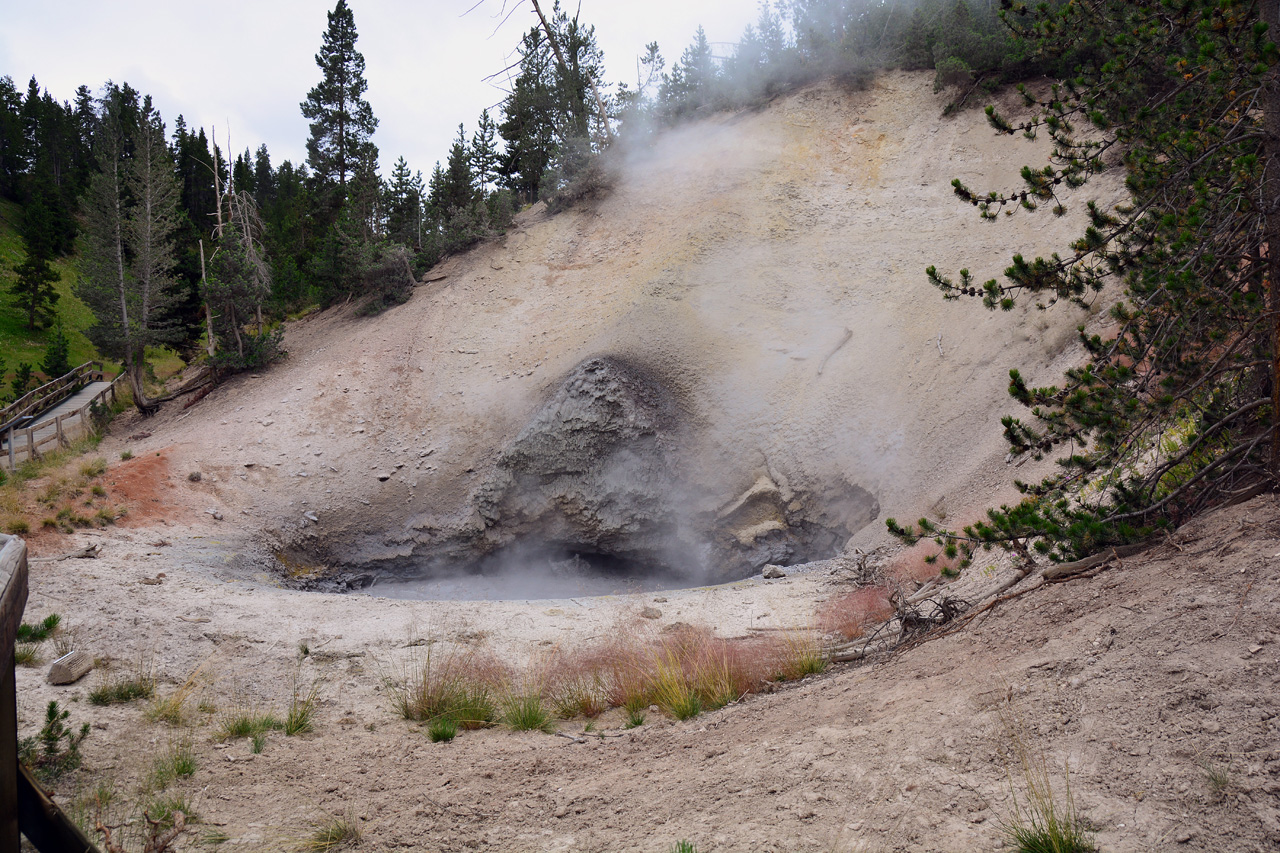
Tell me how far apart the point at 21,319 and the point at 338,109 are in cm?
1926

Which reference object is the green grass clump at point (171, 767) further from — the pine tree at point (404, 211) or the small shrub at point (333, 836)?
the pine tree at point (404, 211)

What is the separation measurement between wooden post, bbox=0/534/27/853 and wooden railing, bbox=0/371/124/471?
52.8 ft

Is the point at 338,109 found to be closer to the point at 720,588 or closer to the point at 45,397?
the point at 45,397

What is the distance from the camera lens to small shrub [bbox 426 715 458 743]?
5.34 meters

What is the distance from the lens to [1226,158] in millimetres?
4941

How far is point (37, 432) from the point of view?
57.4 ft

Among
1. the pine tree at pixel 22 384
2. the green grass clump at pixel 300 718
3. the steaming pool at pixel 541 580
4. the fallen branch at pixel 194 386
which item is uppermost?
the pine tree at pixel 22 384

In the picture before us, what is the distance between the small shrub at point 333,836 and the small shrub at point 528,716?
1828 millimetres

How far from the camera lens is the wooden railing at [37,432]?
49.7ft

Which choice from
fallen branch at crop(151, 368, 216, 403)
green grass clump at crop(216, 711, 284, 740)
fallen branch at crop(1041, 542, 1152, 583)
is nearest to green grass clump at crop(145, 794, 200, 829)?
green grass clump at crop(216, 711, 284, 740)

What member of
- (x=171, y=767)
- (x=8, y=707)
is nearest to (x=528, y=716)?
(x=171, y=767)

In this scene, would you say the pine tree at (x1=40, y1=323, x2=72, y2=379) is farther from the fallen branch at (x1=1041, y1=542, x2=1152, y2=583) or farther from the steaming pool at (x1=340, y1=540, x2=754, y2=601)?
the fallen branch at (x1=1041, y1=542, x2=1152, y2=583)

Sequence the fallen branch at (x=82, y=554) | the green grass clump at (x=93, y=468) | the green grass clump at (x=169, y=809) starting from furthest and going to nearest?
the green grass clump at (x=93, y=468) → the fallen branch at (x=82, y=554) → the green grass clump at (x=169, y=809)

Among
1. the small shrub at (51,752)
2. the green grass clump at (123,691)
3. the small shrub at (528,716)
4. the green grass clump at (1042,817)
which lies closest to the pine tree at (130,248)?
the green grass clump at (123,691)
